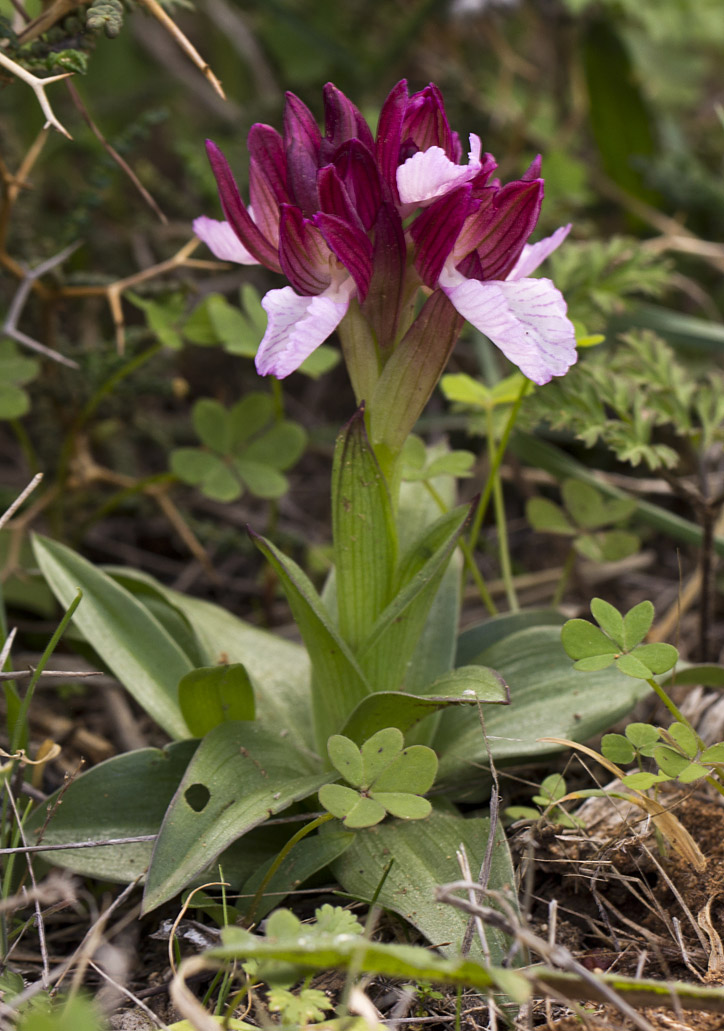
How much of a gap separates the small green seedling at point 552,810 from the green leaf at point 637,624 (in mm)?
245

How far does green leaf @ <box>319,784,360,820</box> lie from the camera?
122 cm

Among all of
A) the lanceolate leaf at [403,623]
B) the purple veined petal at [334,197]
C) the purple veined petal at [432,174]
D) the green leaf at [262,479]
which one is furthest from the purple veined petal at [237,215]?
the green leaf at [262,479]

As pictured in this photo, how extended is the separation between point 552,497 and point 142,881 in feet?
5.74

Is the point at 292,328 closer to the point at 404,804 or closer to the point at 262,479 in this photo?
the point at 404,804

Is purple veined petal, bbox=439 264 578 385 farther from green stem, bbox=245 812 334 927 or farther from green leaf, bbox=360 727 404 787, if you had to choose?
green stem, bbox=245 812 334 927

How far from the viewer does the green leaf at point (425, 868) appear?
121 centimetres

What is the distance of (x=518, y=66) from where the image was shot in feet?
10.7

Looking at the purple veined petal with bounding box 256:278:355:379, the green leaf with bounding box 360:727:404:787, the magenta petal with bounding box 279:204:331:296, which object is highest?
the magenta petal with bounding box 279:204:331:296

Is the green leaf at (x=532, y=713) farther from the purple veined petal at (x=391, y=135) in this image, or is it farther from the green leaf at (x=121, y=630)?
the purple veined petal at (x=391, y=135)

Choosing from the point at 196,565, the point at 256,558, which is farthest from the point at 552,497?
the point at 196,565

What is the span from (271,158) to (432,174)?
0.96 feet

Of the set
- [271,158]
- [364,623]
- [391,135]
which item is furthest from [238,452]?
[391,135]

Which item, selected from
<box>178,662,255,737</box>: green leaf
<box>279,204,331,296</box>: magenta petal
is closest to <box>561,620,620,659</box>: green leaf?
<box>178,662,255,737</box>: green leaf

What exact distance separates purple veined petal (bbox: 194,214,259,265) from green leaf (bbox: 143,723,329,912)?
0.80m
